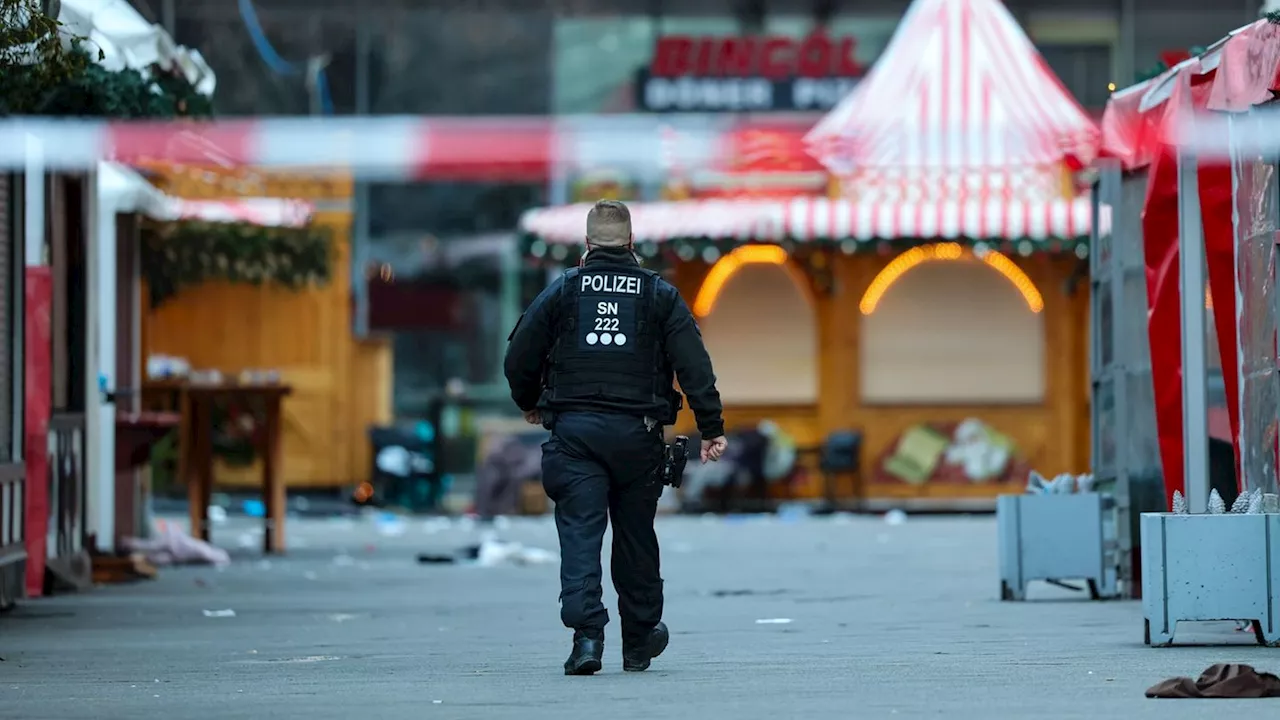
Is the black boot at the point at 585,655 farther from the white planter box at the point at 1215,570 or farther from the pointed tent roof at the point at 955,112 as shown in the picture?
the pointed tent roof at the point at 955,112

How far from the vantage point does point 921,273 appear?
3250 cm

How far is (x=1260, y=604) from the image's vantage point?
11.7 metres

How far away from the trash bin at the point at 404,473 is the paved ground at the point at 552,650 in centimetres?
1106

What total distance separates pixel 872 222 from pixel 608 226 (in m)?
19.9

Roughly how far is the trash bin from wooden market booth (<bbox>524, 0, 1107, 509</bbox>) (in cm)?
279

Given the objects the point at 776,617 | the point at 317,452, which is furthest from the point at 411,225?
the point at 776,617

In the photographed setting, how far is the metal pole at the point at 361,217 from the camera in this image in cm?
3578

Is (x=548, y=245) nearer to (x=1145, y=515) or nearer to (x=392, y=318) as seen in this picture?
(x=392, y=318)

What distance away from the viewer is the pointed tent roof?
101 feet

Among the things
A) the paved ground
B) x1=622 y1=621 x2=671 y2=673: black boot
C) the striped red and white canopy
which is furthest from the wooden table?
x1=622 y1=621 x2=671 y2=673: black boot

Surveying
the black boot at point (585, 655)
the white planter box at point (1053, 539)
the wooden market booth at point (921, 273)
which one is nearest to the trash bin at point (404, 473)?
the wooden market booth at point (921, 273)

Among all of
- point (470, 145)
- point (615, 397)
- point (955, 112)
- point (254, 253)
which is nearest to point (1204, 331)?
point (615, 397)

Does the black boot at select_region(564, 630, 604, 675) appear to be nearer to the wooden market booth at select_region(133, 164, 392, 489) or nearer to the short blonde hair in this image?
the short blonde hair

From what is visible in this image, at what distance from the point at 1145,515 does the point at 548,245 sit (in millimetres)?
19934
